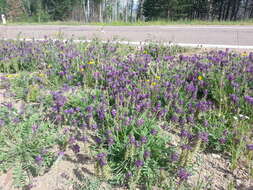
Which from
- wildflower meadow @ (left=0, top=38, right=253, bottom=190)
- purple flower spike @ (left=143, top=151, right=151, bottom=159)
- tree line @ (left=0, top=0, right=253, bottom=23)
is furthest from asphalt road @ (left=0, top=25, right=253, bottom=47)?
tree line @ (left=0, top=0, right=253, bottom=23)

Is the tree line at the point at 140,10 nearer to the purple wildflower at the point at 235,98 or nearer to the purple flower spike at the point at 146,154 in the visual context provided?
the purple wildflower at the point at 235,98

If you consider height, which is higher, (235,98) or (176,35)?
(176,35)

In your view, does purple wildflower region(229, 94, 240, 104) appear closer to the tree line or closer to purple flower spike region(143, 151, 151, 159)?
purple flower spike region(143, 151, 151, 159)

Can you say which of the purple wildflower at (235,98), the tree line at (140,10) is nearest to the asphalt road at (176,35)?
the purple wildflower at (235,98)

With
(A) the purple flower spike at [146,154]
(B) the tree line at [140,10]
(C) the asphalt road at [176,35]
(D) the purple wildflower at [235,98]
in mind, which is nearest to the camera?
(A) the purple flower spike at [146,154]

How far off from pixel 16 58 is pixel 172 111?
3.31 metres

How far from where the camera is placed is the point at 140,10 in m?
36.2

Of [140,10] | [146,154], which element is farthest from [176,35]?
[140,10]

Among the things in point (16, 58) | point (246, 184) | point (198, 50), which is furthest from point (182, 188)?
point (198, 50)

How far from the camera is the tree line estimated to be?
2917 centimetres

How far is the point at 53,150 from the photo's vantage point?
2113 mm

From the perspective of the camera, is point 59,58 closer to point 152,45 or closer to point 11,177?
point 152,45

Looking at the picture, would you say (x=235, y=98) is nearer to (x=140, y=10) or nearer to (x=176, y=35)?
(x=176, y=35)

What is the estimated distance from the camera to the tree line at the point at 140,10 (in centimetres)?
2917
